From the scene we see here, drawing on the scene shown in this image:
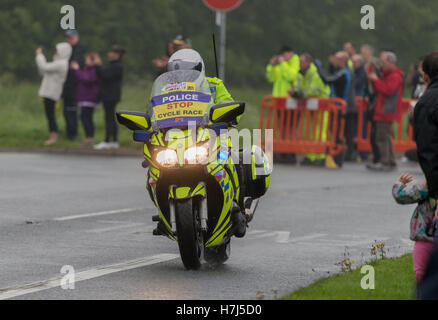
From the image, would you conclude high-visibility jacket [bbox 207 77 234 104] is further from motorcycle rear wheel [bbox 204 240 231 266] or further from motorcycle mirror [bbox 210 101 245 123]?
motorcycle rear wheel [bbox 204 240 231 266]

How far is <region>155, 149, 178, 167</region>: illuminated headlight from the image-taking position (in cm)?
922

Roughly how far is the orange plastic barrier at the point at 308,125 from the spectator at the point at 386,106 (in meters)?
0.70

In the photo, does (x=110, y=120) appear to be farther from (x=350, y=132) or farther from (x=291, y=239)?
(x=291, y=239)

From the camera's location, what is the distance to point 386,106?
22297 millimetres

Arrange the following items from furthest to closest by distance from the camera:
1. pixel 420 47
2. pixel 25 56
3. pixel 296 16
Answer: pixel 296 16, pixel 420 47, pixel 25 56

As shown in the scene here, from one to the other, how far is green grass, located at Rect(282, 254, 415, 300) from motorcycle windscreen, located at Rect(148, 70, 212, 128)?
61.5 inches

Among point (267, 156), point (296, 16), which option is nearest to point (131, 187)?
point (267, 156)

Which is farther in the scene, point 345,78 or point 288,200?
point 345,78

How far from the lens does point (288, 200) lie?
52.5 ft

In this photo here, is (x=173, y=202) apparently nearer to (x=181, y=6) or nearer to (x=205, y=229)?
(x=205, y=229)

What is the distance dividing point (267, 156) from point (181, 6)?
40.2 metres

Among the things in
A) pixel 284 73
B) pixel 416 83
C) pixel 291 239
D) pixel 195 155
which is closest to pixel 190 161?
pixel 195 155

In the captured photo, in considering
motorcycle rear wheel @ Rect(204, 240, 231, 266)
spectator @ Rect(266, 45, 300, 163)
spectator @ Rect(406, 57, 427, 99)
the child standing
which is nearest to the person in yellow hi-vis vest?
spectator @ Rect(266, 45, 300, 163)

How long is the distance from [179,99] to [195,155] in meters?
0.52
